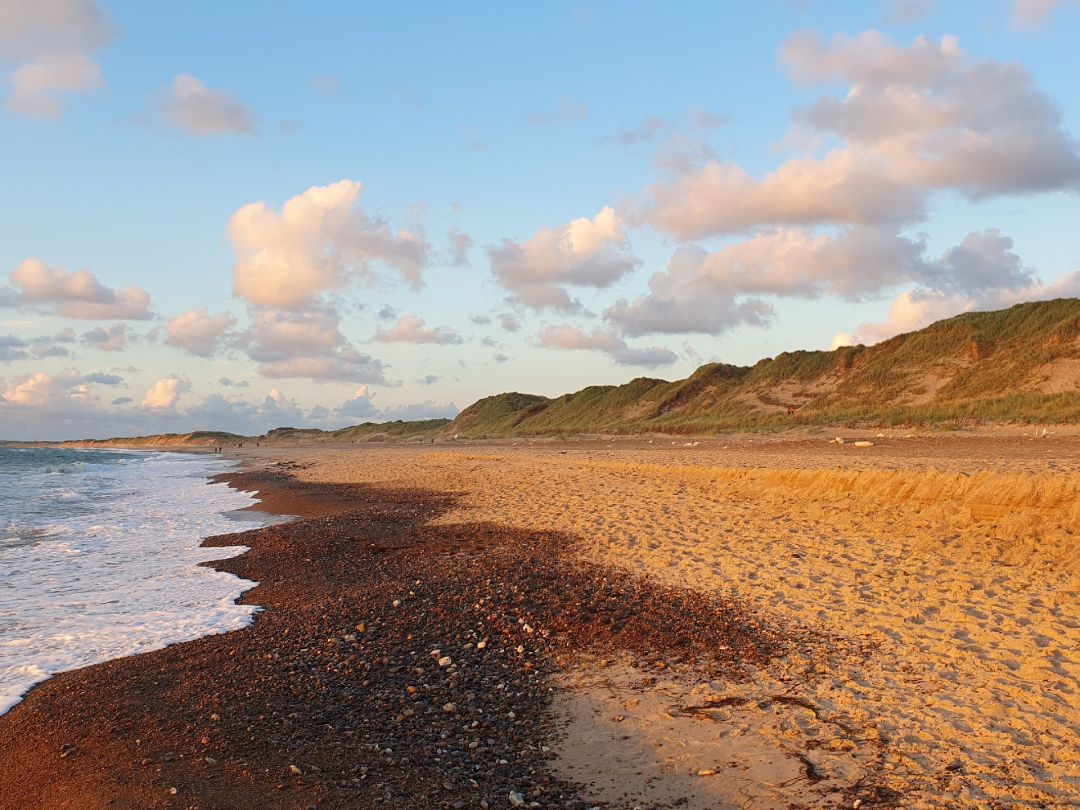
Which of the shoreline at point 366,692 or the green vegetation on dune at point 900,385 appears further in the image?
the green vegetation on dune at point 900,385

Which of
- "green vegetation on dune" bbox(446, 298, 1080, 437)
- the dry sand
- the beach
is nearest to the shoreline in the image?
the beach

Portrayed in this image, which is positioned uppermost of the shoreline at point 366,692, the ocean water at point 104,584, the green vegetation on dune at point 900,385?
the green vegetation on dune at point 900,385

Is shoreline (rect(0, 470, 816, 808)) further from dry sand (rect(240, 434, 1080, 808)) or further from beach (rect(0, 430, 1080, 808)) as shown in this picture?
dry sand (rect(240, 434, 1080, 808))

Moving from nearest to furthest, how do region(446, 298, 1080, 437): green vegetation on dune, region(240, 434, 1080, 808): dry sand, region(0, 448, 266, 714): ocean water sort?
1. region(240, 434, 1080, 808): dry sand
2. region(0, 448, 266, 714): ocean water
3. region(446, 298, 1080, 437): green vegetation on dune

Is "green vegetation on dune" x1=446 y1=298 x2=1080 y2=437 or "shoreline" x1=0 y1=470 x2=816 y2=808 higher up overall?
"green vegetation on dune" x1=446 y1=298 x2=1080 y2=437

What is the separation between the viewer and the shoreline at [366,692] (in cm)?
540

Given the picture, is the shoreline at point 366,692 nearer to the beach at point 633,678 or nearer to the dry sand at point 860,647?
the beach at point 633,678

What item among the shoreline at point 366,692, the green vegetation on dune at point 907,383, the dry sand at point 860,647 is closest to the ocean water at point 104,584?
the shoreline at point 366,692

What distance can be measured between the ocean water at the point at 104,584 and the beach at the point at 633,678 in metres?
0.66

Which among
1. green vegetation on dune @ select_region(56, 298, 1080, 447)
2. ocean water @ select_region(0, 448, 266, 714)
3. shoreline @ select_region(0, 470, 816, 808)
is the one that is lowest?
ocean water @ select_region(0, 448, 266, 714)

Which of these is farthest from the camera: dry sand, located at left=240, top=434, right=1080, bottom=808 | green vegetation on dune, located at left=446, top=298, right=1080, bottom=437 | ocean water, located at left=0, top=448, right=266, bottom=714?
green vegetation on dune, located at left=446, top=298, right=1080, bottom=437

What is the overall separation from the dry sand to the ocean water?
5903 mm

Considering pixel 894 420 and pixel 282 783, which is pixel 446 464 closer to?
pixel 894 420

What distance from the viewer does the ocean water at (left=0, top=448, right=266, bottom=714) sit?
9.15 meters
